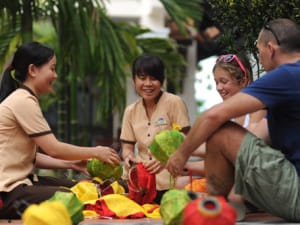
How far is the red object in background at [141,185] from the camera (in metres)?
5.27

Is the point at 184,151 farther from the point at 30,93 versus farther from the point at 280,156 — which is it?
the point at 30,93

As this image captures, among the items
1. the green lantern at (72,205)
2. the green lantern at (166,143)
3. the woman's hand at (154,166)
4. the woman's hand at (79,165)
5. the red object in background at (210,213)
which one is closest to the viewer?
the red object in background at (210,213)

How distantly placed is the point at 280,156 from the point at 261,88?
38cm

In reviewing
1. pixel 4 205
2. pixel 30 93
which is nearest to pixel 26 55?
pixel 30 93

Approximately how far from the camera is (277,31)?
4188mm

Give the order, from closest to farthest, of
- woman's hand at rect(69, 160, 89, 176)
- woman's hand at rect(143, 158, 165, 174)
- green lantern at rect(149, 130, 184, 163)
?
green lantern at rect(149, 130, 184, 163), woman's hand at rect(143, 158, 165, 174), woman's hand at rect(69, 160, 89, 176)

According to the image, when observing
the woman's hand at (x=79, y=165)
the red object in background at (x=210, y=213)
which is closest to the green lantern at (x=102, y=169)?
the woman's hand at (x=79, y=165)

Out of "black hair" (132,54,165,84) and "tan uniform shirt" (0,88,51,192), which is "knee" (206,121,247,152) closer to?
"tan uniform shirt" (0,88,51,192)

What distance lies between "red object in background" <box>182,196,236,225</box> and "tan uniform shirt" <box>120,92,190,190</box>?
2329 mm

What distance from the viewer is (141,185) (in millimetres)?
5273

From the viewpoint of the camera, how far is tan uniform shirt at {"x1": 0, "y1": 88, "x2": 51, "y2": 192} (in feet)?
15.5

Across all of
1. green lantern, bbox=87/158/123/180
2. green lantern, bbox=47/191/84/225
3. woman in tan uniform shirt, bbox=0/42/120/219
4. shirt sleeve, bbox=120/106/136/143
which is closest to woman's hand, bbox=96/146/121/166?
woman in tan uniform shirt, bbox=0/42/120/219

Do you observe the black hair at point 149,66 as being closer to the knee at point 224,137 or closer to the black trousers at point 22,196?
the black trousers at point 22,196

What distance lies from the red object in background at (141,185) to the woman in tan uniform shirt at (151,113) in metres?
0.35
